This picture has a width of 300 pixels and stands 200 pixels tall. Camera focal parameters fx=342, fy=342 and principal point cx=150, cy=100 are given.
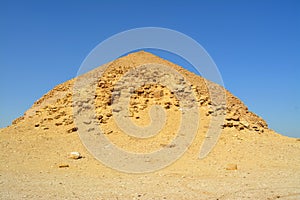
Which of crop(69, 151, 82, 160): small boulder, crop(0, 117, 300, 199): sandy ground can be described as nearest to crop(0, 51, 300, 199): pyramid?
crop(0, 117, 300, 199): sandy ground

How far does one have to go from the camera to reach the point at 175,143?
56.9ft

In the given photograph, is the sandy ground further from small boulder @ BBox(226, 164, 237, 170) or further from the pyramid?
small boulder @ BBox(226, 164, 237, 170)

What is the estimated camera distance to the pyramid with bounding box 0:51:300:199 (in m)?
10.1

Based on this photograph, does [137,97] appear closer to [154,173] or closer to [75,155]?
[75,155]

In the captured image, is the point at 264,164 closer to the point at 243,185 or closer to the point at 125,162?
the point at 243,185

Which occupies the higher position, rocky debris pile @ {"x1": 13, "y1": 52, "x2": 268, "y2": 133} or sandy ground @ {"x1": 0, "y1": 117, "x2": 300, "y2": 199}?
rocky debris pile @ {"x1": 13, "y1": 52, "x2": 268, "y2": 133}

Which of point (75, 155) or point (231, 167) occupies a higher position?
point (75, 155)

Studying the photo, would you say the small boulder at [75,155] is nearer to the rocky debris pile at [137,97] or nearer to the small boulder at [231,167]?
the rocky debris pile at [137,97]

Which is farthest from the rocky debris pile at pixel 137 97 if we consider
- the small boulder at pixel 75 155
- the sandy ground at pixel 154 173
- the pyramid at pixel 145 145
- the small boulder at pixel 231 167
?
Result: the small boulder at pixel 231 167

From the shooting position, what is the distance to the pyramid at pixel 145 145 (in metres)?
10.1

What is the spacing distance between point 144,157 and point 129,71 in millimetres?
10846

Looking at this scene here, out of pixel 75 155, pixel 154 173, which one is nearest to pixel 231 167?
pixel 154 173

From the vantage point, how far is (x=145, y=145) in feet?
55.9

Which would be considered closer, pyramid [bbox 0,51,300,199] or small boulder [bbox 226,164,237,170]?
pyramid [bbox 0,51,300,199]
